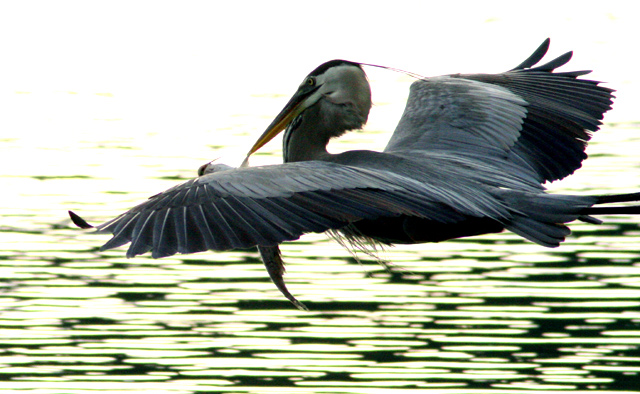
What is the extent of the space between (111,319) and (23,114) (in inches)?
354

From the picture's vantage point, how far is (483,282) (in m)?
11.8

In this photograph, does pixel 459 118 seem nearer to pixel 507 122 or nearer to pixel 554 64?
pixel 507 122

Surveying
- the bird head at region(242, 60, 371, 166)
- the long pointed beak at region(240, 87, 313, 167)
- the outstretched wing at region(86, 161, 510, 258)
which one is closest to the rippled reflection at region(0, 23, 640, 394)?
the long pointed beak at region(240, 87, 313, 167)

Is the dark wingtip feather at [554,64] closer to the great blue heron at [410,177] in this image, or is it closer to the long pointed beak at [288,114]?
the great blue heron at [410,177]

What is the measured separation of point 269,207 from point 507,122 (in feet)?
7.65

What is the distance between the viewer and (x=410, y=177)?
6477mm

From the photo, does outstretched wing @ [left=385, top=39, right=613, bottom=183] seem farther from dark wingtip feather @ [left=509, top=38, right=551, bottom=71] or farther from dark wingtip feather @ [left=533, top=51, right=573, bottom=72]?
dark wingtip feather @ [left=509, top=38, right=551, bottom=71]

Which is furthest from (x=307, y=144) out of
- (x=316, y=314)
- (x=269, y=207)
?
(x=316, y=314)

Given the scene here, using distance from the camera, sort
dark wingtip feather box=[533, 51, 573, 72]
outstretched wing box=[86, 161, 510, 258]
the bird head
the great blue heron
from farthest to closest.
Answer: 1. dark wingtip feather box=[533, 51, 573, 72]
2. the bird head
3. the great blue heron
4. outstretched wing box=[86, 161, 510, 258]

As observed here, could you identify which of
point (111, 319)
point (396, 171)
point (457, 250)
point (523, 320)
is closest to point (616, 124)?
point (457, 250)

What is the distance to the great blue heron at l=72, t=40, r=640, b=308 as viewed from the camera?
5.59 metres

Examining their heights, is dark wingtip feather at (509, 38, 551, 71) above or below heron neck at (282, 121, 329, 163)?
above

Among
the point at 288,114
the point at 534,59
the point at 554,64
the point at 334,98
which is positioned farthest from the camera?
the point at 534,59

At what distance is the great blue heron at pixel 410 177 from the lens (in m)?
5.59
